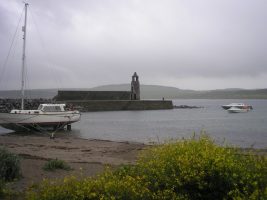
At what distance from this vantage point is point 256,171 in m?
6.51

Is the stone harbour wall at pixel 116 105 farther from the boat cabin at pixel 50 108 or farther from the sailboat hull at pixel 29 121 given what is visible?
the sailboat hull at pixel 29 121

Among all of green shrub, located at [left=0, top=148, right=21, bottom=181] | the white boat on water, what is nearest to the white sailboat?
green shrub, located at [left=0, top=148, right=21, bottom=181]

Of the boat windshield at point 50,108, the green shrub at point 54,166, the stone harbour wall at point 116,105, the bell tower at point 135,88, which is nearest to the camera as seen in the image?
the green shrub at point 54,166

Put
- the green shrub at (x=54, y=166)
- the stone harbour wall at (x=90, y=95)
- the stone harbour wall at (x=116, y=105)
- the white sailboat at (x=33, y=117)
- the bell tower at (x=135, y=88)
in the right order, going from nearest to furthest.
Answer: the green shrub at (x=54, y=166) < the white sailboat at (x=33, y=117) < the stone harbour wall at (x=116, y=105) < the stone harbour wall at (x=90, y=95) < the bell tower at (x=135, y=88)

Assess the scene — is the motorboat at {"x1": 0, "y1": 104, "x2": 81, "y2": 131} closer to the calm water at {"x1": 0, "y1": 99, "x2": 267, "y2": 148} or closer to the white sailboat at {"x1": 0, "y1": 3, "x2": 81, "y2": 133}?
the white sailboat at {"x1": 0, "y1": 3, "x2": 81, "y2": 133}

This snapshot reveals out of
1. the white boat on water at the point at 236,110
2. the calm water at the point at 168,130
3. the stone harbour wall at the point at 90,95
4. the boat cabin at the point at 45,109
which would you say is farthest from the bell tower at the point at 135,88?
the boat cabin at the point at 45,109

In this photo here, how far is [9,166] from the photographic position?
33.5ft

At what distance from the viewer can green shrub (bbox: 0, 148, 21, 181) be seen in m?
9.96

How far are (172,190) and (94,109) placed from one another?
8653 centimetres

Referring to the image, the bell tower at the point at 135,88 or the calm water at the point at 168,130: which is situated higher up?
the bell tower at the point at 135,88

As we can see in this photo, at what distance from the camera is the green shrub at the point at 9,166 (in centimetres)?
996

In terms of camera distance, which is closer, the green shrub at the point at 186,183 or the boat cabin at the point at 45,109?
the green shrub at the point at 186,183

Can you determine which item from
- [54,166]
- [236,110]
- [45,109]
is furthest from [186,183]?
[236,110]

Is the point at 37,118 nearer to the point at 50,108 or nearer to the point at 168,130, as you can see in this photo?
the point at 50,108
